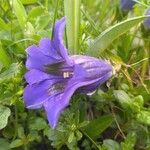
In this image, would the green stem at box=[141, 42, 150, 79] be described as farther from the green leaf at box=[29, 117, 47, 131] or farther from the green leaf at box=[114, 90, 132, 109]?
the green leaf at box=[29, 117, 47, 131]

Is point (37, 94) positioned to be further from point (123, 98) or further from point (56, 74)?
point (123, 98)

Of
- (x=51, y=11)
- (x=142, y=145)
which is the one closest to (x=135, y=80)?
(x=142, y=145)

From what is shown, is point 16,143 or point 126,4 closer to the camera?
point 16,143

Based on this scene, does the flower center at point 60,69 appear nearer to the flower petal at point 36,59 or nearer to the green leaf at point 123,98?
the flower petal at point 36,59

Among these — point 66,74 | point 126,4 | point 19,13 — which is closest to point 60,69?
point 66,74

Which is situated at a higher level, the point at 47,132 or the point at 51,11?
the point at 51,11

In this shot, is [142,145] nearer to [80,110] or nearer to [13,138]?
[80,110]
